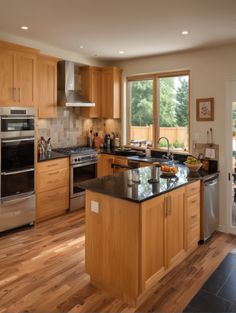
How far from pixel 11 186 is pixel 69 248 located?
1.18 metres

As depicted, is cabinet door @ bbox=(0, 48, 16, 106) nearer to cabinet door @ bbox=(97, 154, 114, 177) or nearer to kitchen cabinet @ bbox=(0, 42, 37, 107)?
kitchen cabinet @ bbox=(0, 42, 37, 107)

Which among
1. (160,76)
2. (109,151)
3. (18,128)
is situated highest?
(160,76)

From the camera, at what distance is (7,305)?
8.25 feet

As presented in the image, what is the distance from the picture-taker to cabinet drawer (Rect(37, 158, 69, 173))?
445cm

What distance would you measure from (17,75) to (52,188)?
5.85 ft

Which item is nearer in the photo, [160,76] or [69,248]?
[69,248]

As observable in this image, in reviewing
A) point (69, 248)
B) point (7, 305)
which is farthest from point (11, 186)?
point (7, 305)

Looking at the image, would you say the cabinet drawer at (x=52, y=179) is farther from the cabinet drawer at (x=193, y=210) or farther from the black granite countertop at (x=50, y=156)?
the cabinet drawer at (x=193, y=210)

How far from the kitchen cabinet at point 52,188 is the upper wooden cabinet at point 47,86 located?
0.84 m

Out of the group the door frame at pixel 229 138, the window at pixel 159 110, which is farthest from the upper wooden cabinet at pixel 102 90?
the door frame at pixel 229 138

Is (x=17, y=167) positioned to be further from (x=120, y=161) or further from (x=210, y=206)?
(x=210, y=206)

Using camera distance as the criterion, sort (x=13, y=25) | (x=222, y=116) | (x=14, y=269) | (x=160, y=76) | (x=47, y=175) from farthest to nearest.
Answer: (x=160, y=76)
(x=47, y=175)
(x=222, y=116)
(x=13, y=25)
(x=14, y=269)

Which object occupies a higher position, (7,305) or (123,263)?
(123,263)

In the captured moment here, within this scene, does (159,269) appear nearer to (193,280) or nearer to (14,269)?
(193,280)
